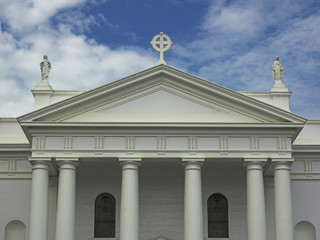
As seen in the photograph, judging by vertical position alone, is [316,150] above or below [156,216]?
above

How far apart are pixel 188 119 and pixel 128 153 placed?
3.17 m

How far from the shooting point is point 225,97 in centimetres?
3244

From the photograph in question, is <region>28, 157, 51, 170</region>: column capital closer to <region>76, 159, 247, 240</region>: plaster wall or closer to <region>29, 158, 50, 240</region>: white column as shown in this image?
<region>29, 158, 50, 240</region>: white column

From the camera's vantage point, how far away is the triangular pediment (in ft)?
105

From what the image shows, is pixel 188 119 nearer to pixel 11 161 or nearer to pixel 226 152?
pixel 226 152

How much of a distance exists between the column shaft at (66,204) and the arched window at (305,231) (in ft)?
37.9

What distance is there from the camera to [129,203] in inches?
1228

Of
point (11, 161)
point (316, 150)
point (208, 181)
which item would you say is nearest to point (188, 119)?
point (208, 181)

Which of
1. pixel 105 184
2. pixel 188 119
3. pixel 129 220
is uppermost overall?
pixel 188 119

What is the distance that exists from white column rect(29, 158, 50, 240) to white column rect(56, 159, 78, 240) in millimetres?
619

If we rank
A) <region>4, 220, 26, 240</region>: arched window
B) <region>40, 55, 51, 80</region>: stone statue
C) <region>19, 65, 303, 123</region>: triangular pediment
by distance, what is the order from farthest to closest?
<region>4, 220, 26, 240</region>: arched window < <region>40, 55, 51, 80</region>: stone statue < <region>19, 65, 303, 123</region>: triangular pediment

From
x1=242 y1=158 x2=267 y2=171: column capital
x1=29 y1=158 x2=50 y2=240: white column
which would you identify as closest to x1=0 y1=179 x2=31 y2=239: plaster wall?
x1=29 y1=158 x2=50 y2=240: white column

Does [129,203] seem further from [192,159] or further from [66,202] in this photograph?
[192,159]

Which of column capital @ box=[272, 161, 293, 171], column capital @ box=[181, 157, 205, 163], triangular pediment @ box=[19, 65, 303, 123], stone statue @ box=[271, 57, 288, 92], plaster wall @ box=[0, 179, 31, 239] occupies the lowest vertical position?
plaster wall @ box=[0, 179, 31, 239]
